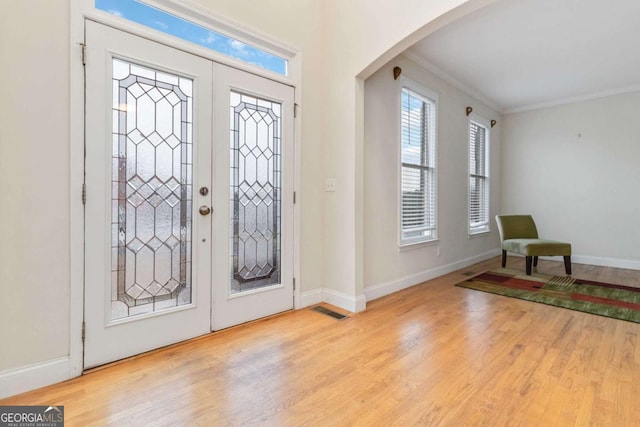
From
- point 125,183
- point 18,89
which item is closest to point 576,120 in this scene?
point 125,183

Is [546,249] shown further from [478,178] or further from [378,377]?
[378,377]

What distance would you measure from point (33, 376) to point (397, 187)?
3.39m

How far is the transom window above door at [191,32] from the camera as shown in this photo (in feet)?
6.66

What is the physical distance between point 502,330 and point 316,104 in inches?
104

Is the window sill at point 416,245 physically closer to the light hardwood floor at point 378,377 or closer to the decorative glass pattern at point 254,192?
the light hardwood floor at point 378,377

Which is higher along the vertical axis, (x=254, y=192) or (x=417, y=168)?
(x=417, y=168)

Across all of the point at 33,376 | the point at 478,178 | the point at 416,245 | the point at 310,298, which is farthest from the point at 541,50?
the point at 33,376

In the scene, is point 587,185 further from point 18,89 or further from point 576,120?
point 18,89

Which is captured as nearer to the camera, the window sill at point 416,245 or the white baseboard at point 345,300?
the white baseboard at point 345,300

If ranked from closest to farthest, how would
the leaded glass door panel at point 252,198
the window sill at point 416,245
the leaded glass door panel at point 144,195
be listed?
the leaded glass door panel at point 144,195 < the leaded glass door panel at point 252,198 < the window sill at point 416,245

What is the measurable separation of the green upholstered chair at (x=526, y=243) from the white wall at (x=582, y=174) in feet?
3.13

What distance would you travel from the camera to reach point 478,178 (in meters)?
5.51

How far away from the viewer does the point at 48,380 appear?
69.5 inches

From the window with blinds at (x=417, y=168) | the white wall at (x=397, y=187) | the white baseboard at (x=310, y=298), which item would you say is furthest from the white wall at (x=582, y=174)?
the white baseboard at (x=310, y=298)
